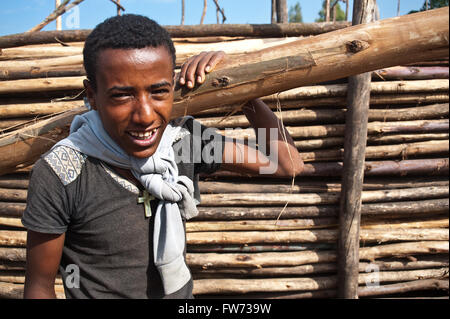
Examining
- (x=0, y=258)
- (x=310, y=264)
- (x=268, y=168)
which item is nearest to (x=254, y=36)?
(x=268, y=168)

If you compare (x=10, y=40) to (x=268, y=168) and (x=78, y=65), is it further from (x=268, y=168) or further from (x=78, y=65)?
(x=268, y=168)

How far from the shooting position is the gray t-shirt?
1.29m

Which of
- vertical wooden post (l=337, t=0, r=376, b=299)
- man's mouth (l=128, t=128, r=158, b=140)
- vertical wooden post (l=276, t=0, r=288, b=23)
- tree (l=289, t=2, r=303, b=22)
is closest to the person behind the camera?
man's mouth (l=128, t=128, r=158, b=140)

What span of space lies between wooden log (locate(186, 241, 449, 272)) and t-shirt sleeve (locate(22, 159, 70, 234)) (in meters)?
2.26

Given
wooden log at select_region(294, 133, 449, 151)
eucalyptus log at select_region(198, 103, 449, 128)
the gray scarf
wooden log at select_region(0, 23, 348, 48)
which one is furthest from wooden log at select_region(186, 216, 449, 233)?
wooden log at select_region(0, 23, 348, 48)

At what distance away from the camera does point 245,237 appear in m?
3.44

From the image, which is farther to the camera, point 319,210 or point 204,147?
point 319,210

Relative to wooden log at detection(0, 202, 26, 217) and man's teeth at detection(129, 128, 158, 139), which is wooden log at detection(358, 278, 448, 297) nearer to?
man's teeth at detection(129, 128, 158, 139)

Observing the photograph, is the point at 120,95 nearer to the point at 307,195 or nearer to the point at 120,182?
the point at 120,182

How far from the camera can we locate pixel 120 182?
1456 millimetres

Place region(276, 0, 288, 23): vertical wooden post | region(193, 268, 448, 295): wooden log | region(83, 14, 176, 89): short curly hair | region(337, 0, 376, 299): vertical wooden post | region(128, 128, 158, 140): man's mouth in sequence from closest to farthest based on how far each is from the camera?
region(83, 14, 176, 89): short curly hair
region(128, 128, 158, 140): man's mouth
region(337, 0, 376, 299): vertical wooden post
region(193, 268, 448, 295): wooden log
region(276, 0, 288, 23): vertical wooden post

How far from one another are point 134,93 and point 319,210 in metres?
2.69

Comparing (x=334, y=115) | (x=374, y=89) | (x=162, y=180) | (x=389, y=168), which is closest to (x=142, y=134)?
(x=162, y=180)

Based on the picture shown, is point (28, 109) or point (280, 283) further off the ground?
point (28, 109)
